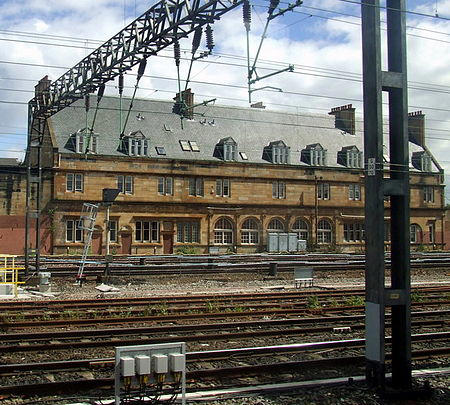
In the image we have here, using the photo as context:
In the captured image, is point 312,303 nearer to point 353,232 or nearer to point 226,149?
point 226,149

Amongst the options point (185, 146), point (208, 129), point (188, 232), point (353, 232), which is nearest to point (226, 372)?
point (188, 232)

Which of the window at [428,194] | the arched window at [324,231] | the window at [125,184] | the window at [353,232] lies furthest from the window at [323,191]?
the window at [125,184]

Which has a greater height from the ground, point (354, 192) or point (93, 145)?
point (93, 145)

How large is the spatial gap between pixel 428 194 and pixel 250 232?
19.8 meters

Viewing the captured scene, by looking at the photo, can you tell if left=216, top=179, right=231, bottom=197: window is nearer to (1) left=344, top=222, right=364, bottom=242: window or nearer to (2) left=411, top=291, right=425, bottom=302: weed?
(1) left=344, top=222, right=364, bottom=242: window

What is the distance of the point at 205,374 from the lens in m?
9.10

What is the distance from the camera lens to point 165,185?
46688 mm

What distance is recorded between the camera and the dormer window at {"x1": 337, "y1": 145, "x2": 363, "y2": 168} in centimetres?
5438

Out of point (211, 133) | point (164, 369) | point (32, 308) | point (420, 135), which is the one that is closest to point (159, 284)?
point (32, 308)

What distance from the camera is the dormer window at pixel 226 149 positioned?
48969 millimetres

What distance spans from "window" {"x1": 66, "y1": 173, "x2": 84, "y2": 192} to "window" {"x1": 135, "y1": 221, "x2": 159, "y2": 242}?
5122 millimetres

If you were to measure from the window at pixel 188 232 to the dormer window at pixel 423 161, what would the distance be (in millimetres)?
24352

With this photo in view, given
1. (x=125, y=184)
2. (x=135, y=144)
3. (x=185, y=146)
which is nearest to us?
(x=125, y=184)

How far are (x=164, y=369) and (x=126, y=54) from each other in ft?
44.9
